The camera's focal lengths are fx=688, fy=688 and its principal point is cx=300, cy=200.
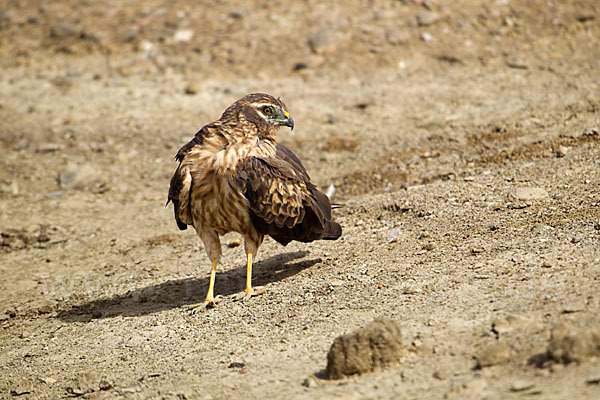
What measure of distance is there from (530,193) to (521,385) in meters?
3.79

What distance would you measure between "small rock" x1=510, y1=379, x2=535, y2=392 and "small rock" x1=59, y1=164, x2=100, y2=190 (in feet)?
26.4

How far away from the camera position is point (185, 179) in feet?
20.7

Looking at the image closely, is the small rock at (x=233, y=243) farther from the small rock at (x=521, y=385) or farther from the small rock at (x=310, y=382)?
the small rock at (x=521, y=385)

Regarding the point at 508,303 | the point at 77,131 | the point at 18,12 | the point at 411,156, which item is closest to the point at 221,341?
the point at 508,303

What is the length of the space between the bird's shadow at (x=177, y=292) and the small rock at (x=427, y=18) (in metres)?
7.37

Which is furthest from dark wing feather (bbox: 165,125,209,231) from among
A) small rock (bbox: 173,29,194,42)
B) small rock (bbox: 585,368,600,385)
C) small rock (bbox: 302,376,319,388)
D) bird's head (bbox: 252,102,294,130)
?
small rock (bbox: 173,29,194,42)

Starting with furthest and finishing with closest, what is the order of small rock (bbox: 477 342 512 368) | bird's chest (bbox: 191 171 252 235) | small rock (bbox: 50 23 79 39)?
small rock (bbox: 50 23 79 39) → bird's chest (bbox: 191 171 252 235) → small rock (bbox: 477 342 512 368)

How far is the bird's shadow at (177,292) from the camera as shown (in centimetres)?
694

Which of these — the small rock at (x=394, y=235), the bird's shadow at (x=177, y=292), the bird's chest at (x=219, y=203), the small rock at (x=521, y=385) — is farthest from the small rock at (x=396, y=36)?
the small rock at (x=521, y=385)

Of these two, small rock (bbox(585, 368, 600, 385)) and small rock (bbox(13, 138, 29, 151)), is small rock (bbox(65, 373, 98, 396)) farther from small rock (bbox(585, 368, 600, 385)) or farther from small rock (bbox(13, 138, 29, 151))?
small rock (bbox(13, 138, 29, 151))

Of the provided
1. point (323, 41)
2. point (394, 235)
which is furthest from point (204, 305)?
point (323, 41)

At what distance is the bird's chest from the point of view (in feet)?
20.5

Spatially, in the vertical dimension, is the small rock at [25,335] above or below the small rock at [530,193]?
below

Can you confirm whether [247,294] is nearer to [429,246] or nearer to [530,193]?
[429,246]
